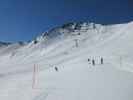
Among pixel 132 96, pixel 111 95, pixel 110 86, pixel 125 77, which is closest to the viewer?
pixel 132 96

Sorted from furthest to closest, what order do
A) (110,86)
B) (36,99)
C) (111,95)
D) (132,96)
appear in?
(110,86) → (36,99) → (111,95) → (132,96)

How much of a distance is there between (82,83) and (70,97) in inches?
181

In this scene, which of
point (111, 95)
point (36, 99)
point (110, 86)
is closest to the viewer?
point (111, 95)

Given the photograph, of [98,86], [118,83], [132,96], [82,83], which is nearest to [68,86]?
[82,83]

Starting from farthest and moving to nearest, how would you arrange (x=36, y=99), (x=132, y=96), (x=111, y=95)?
(x=36, y=99) < (x=111, y=95) < (x=132, y=96)

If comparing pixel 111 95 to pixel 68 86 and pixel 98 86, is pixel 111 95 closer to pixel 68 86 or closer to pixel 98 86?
pixel 98 86

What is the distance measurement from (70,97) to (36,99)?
95.0 inches

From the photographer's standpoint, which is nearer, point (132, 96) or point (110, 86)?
point (132, 96)

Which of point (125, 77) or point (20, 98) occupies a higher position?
point (125, 77)

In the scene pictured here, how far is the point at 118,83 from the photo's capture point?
1870cm

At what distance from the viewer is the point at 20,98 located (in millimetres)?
18875

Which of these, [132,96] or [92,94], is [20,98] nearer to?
[92,94]

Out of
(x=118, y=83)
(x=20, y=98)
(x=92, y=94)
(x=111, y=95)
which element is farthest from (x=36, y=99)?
(x=118, y=83)

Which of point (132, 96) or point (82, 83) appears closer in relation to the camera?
point (132, 96)
